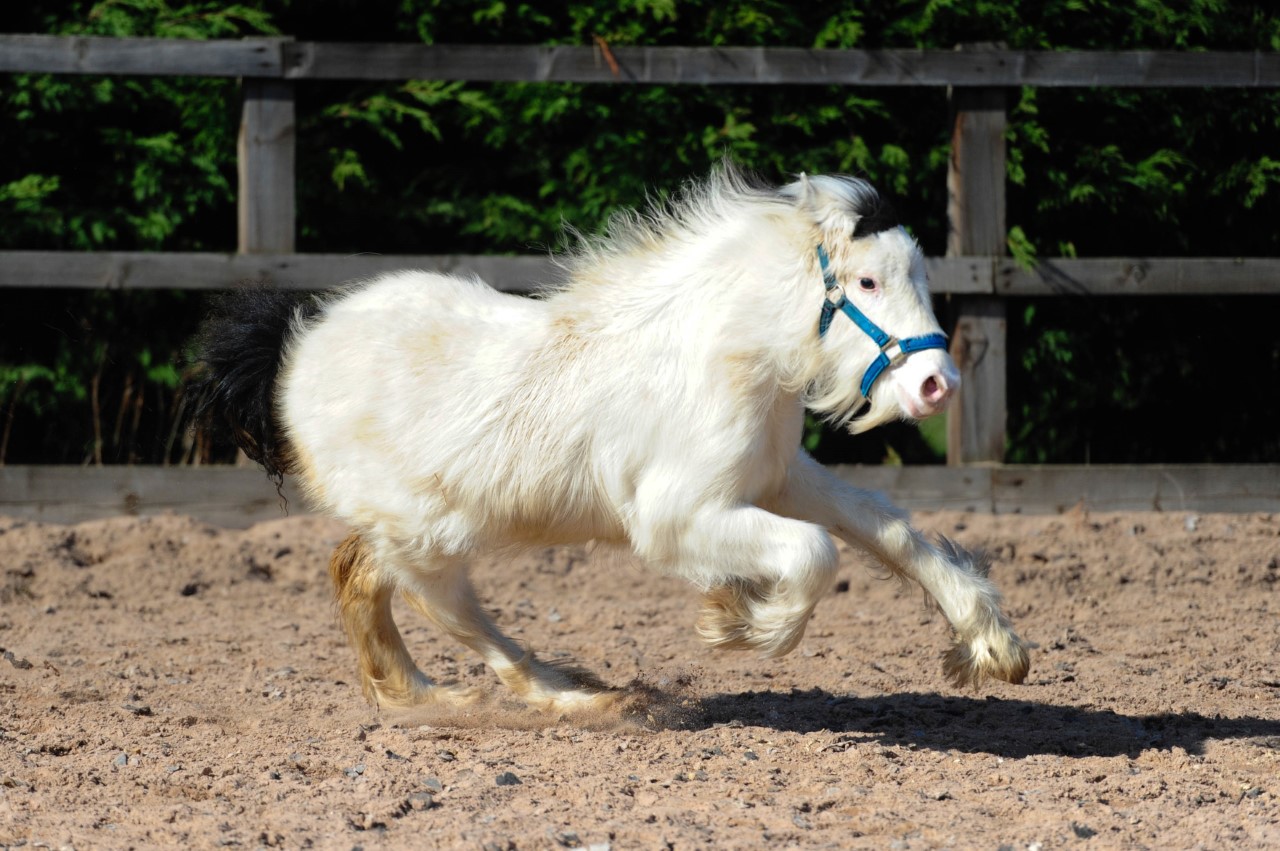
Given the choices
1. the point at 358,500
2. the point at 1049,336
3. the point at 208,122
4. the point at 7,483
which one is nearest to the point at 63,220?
the point at 208,122

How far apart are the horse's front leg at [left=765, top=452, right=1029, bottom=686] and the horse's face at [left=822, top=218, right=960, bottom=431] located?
40 centimetres

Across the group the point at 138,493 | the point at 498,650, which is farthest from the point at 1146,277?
the point at 138,493

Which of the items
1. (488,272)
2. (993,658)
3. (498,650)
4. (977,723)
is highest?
(488,272)

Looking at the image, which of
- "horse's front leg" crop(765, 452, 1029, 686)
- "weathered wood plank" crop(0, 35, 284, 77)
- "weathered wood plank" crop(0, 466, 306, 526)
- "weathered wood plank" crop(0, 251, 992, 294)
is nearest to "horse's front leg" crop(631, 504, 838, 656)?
"horse's front leg" crop(765, 452, 1029, 686)

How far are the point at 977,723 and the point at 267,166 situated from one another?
4.47 m

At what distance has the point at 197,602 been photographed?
6.55m

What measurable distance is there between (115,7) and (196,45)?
1676mm

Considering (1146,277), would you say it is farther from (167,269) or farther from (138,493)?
(138,493)

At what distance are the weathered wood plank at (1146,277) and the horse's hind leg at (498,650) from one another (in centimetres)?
368

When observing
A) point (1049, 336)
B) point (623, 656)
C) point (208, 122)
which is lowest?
point (623, 656)

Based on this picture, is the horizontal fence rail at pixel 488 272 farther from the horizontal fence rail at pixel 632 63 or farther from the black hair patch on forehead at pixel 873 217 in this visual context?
the black hair patch on forehead at pixel 873 217

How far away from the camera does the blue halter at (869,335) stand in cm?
409

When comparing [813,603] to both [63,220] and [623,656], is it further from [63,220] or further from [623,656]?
[63,220]

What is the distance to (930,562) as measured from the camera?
4.44 m
